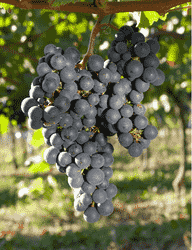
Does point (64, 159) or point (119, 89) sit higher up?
point (119, 89)

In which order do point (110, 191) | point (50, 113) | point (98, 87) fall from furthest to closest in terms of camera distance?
point (110, 191) → point (98, 87) → point (50, 113)

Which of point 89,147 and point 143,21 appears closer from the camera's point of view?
point 89,147

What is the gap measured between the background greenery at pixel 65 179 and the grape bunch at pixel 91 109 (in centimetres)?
32

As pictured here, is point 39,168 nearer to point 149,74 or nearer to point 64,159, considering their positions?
point 64,159

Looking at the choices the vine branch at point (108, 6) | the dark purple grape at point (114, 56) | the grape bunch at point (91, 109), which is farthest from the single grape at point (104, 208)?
the vine branch at point (108, 6)

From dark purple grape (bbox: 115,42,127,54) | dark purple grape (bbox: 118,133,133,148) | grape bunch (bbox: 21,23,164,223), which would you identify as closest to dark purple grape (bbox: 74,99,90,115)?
grape bunch (bbox: 21,23,164,223)

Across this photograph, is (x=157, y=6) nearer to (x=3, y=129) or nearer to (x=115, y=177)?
(x=3, y=129)

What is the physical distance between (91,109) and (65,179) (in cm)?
543

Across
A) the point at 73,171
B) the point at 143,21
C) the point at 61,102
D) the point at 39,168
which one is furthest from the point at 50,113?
the point at 39,168

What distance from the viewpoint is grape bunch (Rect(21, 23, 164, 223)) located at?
81 cm

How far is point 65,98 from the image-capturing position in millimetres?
785

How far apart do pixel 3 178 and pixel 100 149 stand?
6724 millimetres

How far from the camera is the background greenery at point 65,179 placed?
213cm

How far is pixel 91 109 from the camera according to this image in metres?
0.88
